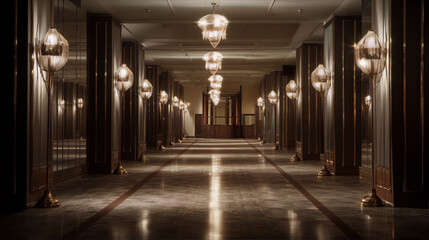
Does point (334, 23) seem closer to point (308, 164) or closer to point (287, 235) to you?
point (308, 164)

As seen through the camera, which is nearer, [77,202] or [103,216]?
[103,216]

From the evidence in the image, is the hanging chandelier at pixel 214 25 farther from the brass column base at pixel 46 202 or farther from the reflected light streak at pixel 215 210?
the brass column base at pixel 46 202

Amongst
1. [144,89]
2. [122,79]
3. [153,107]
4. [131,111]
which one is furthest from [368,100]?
[153,107]

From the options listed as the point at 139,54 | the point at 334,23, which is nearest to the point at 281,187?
the point at 334,23

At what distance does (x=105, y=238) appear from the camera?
4488mm

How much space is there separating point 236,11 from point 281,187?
394cm

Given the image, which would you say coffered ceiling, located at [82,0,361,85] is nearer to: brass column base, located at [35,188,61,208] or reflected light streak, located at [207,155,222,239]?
reflected light streak, located at [207,155,222,239]

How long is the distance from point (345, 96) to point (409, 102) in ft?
13.2

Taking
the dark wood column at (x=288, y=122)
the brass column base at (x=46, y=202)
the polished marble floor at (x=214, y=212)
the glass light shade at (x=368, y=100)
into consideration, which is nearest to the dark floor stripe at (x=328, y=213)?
the polished marble floor at (x=214, y=212)

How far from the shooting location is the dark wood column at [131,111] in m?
13.9

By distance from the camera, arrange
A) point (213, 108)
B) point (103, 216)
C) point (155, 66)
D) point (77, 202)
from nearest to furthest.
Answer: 1. point (103, 216)
2. point (77, 202)
3. point (155, 66)
4. point (213, 108)

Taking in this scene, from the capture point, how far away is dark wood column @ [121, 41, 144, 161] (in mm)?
13867
